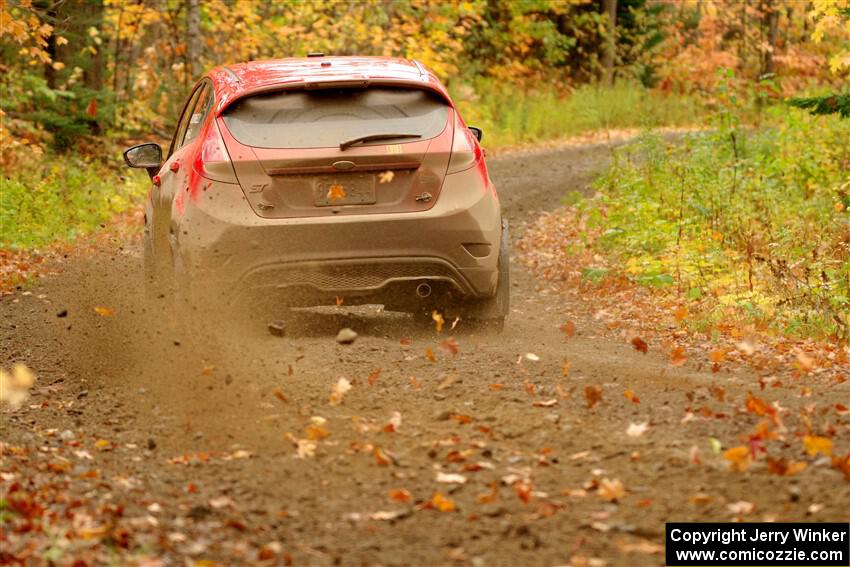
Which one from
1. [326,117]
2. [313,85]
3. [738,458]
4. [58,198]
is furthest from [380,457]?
[58,198]

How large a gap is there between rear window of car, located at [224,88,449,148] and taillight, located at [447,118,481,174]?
130 millimetres

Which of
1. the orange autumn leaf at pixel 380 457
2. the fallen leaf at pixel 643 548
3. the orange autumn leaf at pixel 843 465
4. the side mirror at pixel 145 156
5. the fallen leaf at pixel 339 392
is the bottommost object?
the fallen leaf at pixel 339 392

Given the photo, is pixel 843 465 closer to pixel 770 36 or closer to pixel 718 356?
pixel 718 356

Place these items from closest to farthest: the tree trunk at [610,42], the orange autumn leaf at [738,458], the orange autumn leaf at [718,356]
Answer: the orange autumn leaf at [738,458] < the orange autumn leaf at [718,356] < the tree trunk at [610,42]

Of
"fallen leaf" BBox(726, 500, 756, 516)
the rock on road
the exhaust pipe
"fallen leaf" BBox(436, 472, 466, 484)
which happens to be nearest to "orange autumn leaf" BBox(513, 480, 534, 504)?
the rock on road

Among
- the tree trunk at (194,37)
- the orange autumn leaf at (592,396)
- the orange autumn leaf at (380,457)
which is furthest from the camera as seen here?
the tree trunk at (194,37)

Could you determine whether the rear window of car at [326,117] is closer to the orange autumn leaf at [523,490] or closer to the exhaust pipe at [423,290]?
the exhaust pipe at [423,290]

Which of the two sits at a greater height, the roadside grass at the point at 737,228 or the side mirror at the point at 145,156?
the side mirror at the point at 145,156

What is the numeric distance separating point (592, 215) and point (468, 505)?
9.52 m

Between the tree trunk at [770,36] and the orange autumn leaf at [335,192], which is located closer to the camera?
the orange autumn leaf at [335,192]

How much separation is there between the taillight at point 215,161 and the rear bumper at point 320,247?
2.5 inches

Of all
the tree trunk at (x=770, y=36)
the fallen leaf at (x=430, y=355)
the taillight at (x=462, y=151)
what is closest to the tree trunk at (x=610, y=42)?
A: the tree trunk at (x=770, y=36)

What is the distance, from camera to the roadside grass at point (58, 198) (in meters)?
14.7

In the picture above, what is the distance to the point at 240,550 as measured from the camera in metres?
4.32
